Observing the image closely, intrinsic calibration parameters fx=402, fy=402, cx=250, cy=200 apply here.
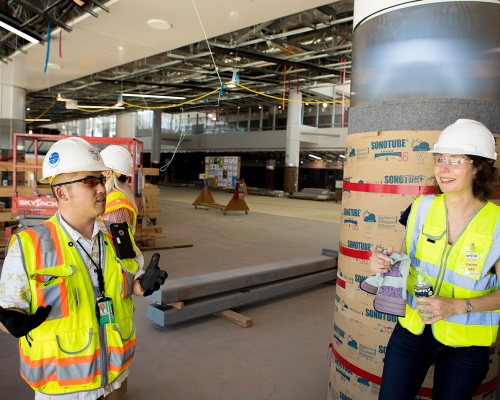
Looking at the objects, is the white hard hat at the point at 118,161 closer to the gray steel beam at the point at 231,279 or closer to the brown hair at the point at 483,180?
the gray steel beam at the point at 231,279

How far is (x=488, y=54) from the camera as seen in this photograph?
2.24 metres

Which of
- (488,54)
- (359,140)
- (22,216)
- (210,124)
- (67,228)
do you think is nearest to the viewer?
(67,228)

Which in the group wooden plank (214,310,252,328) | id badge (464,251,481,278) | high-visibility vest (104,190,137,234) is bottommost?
wooden plank (214,310,252,328)

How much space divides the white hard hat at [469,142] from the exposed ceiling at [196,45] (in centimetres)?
527

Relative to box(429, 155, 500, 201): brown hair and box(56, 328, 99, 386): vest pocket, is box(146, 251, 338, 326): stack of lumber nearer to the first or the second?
box(56, 328, 99, 386): vest pocket

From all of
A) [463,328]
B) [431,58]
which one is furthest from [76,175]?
[431,58]

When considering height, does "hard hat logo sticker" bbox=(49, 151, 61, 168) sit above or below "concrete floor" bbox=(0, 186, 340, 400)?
above

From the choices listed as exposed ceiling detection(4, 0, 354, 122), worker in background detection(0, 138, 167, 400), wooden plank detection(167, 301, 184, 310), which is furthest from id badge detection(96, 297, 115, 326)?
exposed ceiling detection(4, 0, 354, 122)

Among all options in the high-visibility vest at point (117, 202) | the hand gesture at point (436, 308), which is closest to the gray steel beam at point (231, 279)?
the high-visibility vest at point (117, 202)

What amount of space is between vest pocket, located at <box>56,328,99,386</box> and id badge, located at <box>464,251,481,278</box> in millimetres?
1591

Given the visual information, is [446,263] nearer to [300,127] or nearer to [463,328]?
[463,328]

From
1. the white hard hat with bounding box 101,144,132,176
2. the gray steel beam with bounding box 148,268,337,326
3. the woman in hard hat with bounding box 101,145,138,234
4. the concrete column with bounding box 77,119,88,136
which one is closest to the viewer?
the woman in hard hat with bounding box 101,145,138,234

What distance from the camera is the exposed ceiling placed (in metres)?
7.47

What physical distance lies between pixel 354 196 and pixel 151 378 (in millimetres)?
2178
